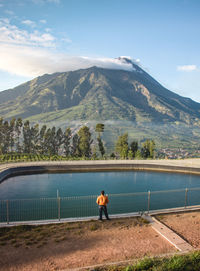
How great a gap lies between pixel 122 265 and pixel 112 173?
2218 centimetres

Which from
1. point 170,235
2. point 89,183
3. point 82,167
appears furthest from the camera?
point 82,167

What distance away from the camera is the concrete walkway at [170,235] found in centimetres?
852

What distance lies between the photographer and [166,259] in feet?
24.1

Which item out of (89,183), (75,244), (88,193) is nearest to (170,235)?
(75,244)

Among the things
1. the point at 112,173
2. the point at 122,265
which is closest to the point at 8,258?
the point at 122,265

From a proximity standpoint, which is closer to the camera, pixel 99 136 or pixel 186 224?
pixel 186 224

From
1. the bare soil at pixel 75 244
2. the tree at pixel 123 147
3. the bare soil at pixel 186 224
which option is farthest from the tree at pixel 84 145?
the bare soil at pixel 75 244

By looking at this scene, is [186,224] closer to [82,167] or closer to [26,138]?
[82,167]

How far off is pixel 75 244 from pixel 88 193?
1189cm

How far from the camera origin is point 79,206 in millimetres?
16250

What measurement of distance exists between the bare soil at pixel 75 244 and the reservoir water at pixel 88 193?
158 cm

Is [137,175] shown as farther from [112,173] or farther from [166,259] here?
[166,259]

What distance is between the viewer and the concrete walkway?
8.52 m

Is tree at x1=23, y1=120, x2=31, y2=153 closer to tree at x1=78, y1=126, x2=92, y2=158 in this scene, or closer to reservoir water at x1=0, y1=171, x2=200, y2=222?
tree at x1=78, y1=126, x2=92, y2=158
